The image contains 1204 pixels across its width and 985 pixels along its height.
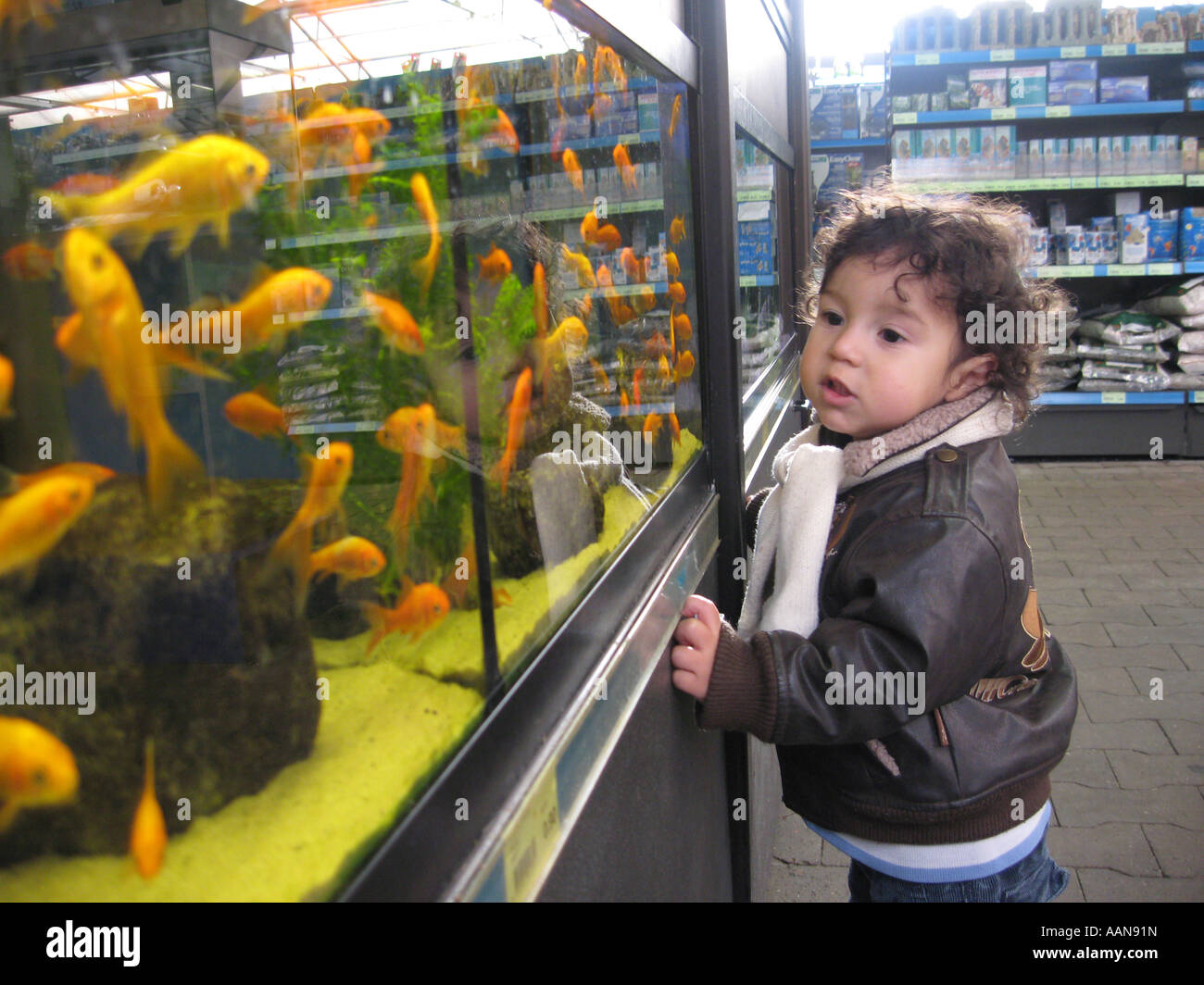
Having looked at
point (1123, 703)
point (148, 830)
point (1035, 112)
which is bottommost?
point (1123, 703)

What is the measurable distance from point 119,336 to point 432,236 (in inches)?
18.2

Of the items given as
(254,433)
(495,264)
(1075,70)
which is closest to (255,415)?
(254,433)

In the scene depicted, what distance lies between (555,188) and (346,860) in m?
1.12

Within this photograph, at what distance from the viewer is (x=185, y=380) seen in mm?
871

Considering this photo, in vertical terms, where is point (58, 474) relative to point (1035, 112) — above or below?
below

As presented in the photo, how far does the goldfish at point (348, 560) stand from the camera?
3.32 feet

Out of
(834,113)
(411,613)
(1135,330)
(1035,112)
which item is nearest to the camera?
(411,613)

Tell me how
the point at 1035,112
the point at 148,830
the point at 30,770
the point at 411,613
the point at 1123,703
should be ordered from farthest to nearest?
the point at 1035,112, the point at 1123,703, the point at 411,613, the point at 148,830, the point at 30,770

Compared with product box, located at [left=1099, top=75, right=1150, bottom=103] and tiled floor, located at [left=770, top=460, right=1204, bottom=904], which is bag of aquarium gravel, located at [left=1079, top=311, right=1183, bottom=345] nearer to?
tiled floor, located at [left=770, top=460, right=1204, bottom=904]

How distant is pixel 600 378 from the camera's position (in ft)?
5.96

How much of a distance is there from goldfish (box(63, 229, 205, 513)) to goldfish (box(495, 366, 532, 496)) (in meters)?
0.52

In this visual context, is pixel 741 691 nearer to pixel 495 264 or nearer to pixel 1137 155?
pixel 495 264

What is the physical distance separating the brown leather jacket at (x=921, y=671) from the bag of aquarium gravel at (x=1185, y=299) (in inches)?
263

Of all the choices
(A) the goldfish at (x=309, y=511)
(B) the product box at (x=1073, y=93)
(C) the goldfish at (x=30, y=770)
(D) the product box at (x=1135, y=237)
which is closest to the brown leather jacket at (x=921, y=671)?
(A) the goldfish at (x=309, y=511)
